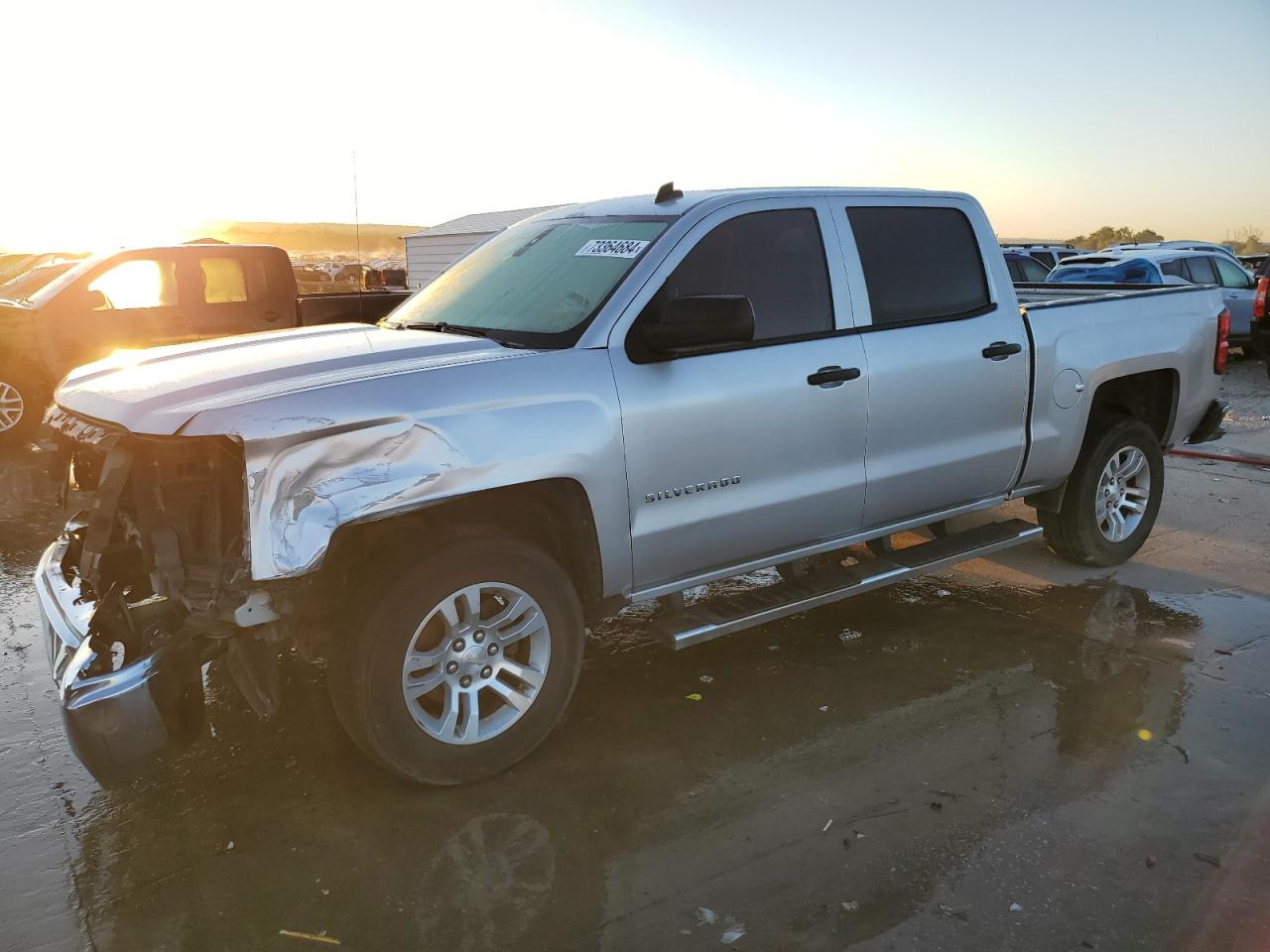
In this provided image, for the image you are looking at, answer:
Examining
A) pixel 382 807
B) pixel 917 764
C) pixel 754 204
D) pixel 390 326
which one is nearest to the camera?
pixel 382 807

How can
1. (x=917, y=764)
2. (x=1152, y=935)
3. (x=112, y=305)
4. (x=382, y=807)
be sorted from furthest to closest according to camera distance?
(x=112, y=305), (x=917, y=764), (x=382, y=807), (x=1152, y=935)

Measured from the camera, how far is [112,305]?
9.42m

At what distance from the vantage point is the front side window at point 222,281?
9.45 m

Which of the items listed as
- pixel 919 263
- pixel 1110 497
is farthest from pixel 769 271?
pixel 1110 497

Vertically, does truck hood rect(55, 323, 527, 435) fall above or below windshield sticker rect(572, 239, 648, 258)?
below

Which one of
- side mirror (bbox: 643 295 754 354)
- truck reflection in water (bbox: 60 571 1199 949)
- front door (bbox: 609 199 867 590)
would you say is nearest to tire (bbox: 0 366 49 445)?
truck reflection in water (bbox: 60 571 1199 949)

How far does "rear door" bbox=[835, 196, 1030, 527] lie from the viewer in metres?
4.40

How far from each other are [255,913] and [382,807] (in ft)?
1.96

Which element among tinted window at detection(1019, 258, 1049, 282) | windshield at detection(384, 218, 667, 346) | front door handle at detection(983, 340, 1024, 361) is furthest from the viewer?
tinted window at detection(1019, 258, 1049, 282)

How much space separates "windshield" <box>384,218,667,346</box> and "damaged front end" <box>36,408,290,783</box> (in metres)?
1.30

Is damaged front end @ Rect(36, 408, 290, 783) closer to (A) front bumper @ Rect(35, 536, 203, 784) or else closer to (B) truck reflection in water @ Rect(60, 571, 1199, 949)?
(A) front bumper @ Rect(35, 536, 203, 784)

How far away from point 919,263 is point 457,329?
7.14ft

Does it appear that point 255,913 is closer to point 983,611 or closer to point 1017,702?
point 1017,702

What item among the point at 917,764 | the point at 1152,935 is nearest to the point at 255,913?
Result: the point at 917,764
